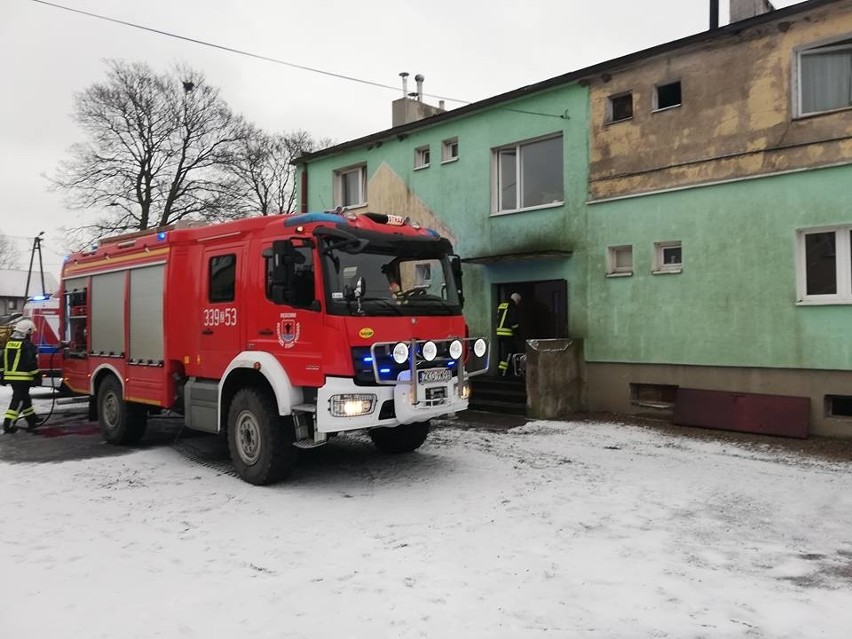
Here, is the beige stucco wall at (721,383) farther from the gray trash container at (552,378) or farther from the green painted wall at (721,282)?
the gray trash container at (552,378)

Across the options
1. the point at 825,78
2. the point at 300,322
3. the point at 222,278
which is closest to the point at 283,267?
the point at 300,322

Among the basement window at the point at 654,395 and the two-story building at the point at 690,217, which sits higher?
the two-story building at the point at 690,217

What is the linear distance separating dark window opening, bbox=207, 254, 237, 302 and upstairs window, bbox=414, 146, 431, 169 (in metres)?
8.40

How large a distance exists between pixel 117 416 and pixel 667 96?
1027 centimetres

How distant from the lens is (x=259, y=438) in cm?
685

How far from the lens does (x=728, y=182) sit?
998 centimetres

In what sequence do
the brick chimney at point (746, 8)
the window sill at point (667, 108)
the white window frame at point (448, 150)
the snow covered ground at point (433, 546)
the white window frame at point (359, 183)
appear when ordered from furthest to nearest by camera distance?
the white window frame at point (359, 183) < the white window frame at point (448, 150) < the brick chimney at point (746, 8) < the window sill at point (667, 108) < the snow covered ground at point (433, 546)

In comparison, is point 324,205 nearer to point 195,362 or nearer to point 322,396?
point 195,362

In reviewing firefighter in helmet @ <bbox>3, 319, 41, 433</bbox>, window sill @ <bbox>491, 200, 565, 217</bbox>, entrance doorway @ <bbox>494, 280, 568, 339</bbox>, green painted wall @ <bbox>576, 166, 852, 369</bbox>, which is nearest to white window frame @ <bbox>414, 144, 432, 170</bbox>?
window sill @ <bbox>491, 200, 565, 217</bbox>

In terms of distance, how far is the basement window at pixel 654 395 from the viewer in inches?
424

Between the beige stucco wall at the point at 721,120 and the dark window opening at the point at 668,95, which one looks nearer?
the beige stucco wall at the point at 721,120

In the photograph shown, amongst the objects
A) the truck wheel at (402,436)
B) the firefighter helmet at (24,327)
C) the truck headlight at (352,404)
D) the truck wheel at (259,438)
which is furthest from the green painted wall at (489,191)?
the firefighter helmet at (24,327)

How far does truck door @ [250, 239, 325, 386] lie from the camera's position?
6445 mm

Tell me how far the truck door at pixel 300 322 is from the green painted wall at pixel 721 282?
6.64 meters
